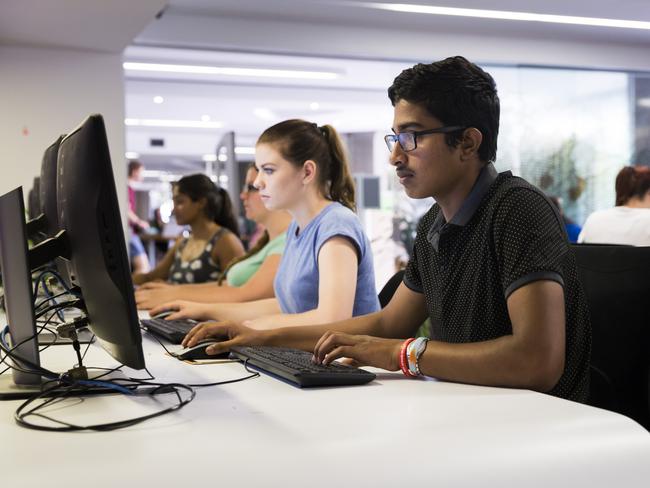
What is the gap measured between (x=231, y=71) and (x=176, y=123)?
14.1ft

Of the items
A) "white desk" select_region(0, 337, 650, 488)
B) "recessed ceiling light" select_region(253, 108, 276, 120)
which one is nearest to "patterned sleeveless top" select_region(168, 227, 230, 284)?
"white desk" select_region(0, 337, 650, 488)

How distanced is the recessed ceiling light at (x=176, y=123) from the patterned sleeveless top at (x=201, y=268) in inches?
304

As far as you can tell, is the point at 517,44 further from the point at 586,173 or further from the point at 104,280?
the point at 104,280

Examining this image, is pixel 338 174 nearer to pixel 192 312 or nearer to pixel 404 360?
pixel 192 312

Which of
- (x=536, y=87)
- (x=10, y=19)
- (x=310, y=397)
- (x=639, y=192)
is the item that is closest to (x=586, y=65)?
(x=536, y=87)

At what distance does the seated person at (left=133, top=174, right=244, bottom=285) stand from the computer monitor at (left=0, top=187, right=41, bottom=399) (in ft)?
8.37

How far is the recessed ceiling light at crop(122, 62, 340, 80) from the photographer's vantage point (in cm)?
715

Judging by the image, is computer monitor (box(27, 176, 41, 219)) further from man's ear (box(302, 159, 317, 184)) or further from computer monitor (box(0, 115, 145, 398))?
computer monitor (box(0, 115, 145, 398))

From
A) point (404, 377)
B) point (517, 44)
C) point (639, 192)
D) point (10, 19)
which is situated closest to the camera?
point (404, 377)

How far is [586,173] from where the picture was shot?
6.68 metres

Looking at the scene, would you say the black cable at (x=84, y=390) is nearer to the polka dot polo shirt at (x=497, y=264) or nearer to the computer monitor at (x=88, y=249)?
the computer monitor at (x=88, y=249)

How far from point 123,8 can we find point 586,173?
420 centimetres

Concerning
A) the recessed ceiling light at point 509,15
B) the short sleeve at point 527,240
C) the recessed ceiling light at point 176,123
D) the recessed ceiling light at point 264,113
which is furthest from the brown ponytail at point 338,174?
the recessed ceiling light at point 176,123

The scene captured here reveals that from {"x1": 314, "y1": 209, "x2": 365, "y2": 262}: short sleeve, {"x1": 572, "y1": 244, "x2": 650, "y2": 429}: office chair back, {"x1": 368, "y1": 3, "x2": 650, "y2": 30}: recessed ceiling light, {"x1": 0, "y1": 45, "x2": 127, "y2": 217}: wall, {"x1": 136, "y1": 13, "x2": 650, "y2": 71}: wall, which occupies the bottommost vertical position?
{"x1": 572, "y1": 244, "x2": 650, "y2": 429}: office chair back
